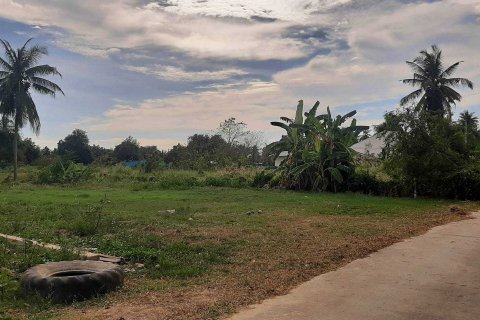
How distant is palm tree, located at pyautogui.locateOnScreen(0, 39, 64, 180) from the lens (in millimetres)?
34500

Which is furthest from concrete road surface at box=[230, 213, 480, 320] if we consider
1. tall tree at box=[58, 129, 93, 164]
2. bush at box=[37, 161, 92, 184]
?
tall tree at box=[58, 129, 93, 164]

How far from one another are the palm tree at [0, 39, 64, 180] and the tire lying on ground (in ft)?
101

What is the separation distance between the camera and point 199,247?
8.62 meters

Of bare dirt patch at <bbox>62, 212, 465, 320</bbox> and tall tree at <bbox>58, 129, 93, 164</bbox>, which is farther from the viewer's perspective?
tall tree at <bbox>58, 129, 93, 164</bbox>

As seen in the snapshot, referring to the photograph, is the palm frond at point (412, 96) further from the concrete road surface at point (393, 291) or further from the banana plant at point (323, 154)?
the concrete road surface at point (393, 291)

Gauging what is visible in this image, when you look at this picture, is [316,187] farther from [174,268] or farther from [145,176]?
[174,268]

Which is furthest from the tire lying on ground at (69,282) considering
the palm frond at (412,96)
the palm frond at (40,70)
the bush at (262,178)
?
the palm frond at (412,96)

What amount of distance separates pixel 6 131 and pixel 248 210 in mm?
40503

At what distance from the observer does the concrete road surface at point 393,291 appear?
196 inches

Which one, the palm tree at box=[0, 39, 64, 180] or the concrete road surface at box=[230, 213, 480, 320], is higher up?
the palm tree at box=[0, 39, 64, 180]

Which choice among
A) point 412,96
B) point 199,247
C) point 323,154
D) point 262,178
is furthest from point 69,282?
point 412,96

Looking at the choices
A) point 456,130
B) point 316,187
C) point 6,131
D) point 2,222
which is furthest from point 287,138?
point 6,131

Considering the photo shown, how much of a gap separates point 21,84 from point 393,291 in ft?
115

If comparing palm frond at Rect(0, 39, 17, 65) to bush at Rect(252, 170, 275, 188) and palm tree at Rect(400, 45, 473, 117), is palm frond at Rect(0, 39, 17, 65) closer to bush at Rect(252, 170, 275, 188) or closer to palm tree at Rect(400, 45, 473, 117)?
bush at Rect(252, 170, 275, 188)
